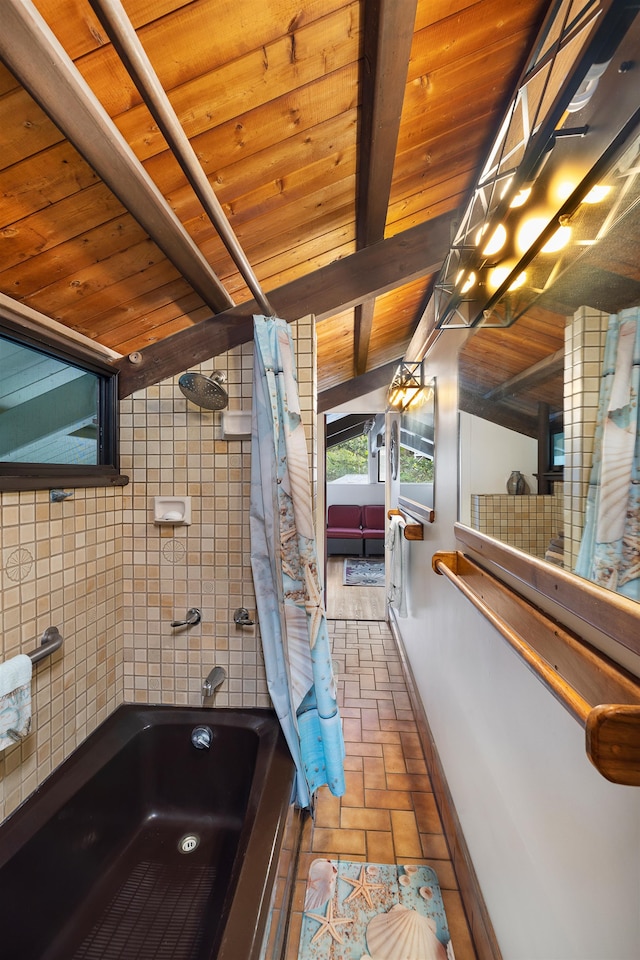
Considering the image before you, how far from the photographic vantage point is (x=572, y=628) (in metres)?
0.75

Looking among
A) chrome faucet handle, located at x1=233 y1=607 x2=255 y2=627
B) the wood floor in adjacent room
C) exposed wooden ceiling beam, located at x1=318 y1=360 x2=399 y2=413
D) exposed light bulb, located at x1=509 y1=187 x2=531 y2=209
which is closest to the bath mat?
chrome faucet handle, located at x1=233 y1=607 x2=255 y2=627

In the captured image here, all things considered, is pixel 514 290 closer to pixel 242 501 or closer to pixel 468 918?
pixel 242 501

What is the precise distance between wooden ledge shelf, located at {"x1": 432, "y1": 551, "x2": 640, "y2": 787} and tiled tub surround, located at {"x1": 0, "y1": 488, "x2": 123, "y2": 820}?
1.33m

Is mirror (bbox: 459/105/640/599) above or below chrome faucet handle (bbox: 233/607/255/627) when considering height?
above

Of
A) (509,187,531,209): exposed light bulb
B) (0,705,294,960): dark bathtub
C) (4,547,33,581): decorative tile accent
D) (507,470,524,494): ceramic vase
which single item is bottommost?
(0,705,294,960): dark bathtub

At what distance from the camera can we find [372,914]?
132 cm

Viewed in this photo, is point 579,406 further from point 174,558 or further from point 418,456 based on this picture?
point 418,456

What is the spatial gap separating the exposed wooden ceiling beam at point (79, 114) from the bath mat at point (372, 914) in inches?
85.7

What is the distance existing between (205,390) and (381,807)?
1.97 m

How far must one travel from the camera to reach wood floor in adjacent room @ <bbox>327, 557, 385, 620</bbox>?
13.2 ft

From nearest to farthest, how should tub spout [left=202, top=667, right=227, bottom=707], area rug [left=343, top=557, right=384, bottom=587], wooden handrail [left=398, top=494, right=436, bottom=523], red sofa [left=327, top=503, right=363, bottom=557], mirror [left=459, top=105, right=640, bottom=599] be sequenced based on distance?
mirror [left=459, top=105, right=640, bottom=599]
tub spout [left=202, top=667, right=227, bottom=707]
wooden handrail [left=398, top=494, right=436, bottom=523]
area rug [left=343, top=557, right=384, bottom=587]
red sofa [left=327, top=503, right=363, bottom=557]

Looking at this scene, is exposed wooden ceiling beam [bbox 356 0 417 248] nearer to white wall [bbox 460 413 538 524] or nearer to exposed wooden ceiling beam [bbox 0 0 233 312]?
exposed wooden ceiling beam [bbox 0 0 233 312]

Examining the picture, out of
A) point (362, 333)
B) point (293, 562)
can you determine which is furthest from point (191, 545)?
point (362, 333)

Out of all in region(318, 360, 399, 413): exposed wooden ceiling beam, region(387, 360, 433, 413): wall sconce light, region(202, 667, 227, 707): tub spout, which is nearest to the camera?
region(202, 667, 227, 707): tub spout
